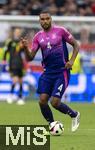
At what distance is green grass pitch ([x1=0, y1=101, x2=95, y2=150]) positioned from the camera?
11.9 metres

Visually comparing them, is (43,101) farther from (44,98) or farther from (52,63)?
(52,63)

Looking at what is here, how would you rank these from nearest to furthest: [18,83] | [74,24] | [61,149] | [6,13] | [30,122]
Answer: [61,149] < [30,122] < [18,83] < [74,24] < [6,13]

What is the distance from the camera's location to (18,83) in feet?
75.9

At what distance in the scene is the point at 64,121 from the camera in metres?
16.7

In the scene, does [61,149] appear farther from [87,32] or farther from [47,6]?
[47,6]

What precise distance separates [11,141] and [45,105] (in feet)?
7.71

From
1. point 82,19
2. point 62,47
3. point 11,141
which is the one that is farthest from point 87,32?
point 11,141

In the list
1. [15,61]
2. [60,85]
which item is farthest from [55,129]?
[15,61]

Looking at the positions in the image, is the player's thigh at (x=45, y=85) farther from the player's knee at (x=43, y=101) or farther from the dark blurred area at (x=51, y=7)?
the dark blurred area at (x=51, y=7)

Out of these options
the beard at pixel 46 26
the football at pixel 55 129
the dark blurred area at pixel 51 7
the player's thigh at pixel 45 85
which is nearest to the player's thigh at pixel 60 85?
the player's thigh at pixel 45 85

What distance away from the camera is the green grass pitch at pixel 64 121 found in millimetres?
11852

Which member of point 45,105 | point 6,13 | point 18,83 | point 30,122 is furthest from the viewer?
point 6,13

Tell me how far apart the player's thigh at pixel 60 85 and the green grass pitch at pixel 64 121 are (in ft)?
2.46

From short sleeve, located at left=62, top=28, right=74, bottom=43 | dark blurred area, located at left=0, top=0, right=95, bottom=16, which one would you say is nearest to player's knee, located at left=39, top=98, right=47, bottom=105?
short sleeve, located at left=62, top=28, right=74, bottom=43
